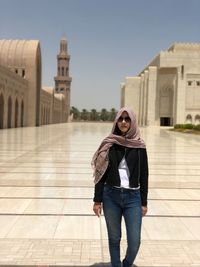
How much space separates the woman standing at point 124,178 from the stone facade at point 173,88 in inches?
1975

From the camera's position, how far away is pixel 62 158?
36.1 feet

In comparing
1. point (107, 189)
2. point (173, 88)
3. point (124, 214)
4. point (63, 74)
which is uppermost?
point (63, 74)

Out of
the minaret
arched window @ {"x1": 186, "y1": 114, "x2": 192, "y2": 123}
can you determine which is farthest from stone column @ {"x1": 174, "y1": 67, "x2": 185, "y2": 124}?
the minaret

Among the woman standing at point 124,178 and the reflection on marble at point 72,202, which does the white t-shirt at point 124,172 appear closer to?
the woman standing at point 124,178

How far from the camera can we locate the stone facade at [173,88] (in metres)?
52.3

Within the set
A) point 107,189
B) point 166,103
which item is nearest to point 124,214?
point 107,189

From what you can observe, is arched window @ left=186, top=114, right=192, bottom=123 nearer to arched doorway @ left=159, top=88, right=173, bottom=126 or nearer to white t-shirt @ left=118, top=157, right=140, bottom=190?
arched doorway @ left=159, top=88, right=173, bottom=126

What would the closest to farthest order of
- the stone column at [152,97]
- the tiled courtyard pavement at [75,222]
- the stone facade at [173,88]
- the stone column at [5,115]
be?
the tiled courtyard pavement at [75,222]
the stone column at [5,115]
the stone facade at [173,88]
the stone column at [152,97]

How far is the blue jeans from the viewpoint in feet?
8.81

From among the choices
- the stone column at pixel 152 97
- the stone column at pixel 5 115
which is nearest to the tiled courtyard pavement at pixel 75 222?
the stone column at pixel 5 115

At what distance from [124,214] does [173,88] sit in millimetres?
53303

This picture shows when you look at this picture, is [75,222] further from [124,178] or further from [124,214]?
[124,178]

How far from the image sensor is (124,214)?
8.95 ft

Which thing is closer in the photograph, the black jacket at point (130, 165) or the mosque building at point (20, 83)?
the black jacket at point (130, 165)
